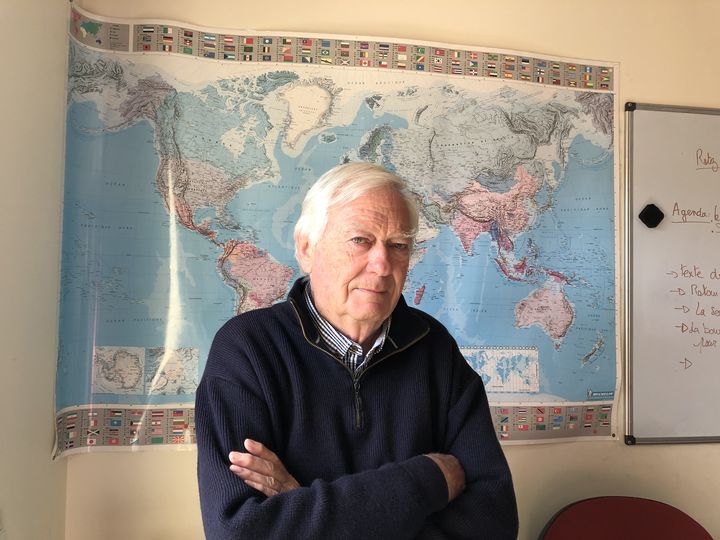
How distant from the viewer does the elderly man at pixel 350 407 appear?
108cm

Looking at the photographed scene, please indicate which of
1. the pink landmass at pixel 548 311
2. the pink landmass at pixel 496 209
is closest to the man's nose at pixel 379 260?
the pink landmass at pixel 496 209

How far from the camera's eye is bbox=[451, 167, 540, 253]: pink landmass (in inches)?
86.4

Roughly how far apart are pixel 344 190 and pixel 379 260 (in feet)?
0.61

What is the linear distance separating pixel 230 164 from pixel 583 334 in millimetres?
1571

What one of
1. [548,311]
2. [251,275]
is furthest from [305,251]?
[548,311]

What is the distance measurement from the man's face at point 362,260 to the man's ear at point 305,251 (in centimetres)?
5

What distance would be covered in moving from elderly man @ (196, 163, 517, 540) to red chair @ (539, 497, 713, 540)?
2.90 ft

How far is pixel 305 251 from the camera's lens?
138cm

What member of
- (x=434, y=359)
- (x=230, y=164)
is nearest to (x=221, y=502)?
(x=434, y=359)

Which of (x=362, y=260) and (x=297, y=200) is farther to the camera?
(x=297, y=200)

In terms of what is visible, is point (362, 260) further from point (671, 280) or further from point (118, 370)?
point (671, 280)

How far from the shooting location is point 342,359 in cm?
129

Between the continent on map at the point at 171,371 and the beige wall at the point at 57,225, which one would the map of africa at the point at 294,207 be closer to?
the continent on map at the point at 171,371

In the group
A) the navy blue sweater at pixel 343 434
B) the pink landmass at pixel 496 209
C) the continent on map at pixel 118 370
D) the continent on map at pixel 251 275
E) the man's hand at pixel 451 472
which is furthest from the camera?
the pink landmass at pixel 496 209
